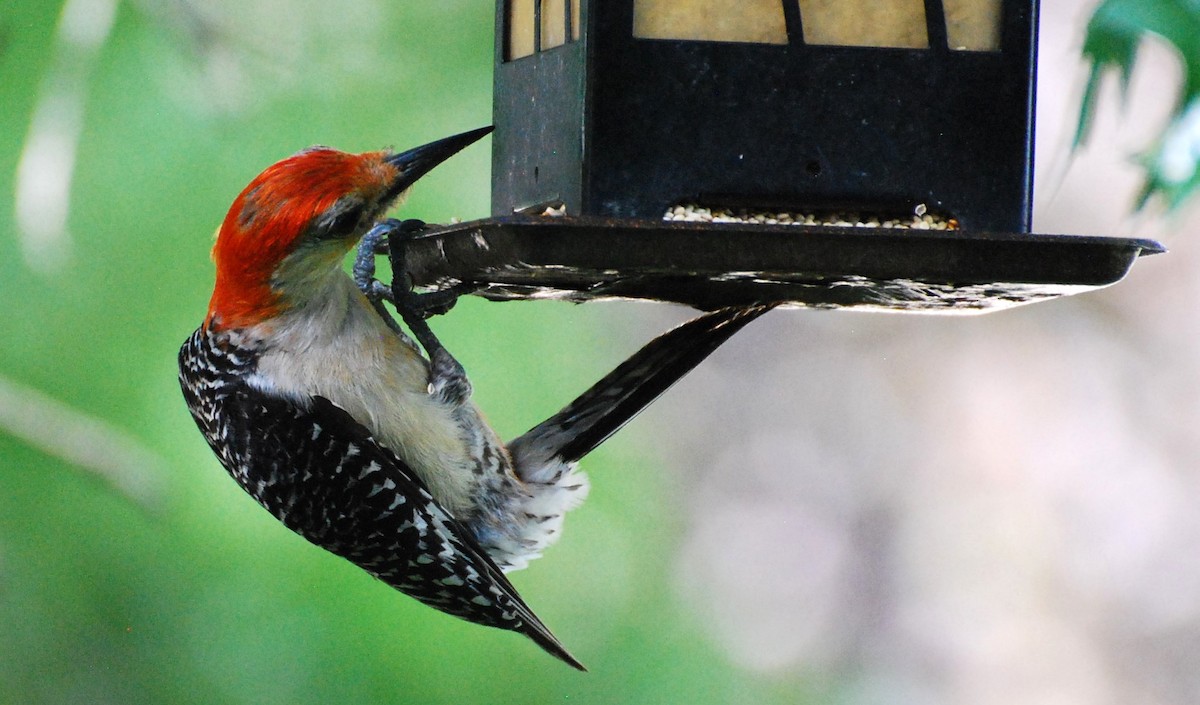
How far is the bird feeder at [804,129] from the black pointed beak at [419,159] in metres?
0.28

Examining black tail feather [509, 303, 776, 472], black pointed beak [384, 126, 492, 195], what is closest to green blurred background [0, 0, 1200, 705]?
black pointed beak [384, 126, 492, 195]

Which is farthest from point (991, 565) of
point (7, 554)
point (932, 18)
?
point (932, 18)

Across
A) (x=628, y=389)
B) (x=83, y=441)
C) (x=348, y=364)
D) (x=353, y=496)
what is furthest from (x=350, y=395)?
(x=83, y=441)

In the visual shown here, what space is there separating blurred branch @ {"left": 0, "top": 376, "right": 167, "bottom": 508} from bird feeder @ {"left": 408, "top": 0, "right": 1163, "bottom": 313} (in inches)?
84.8

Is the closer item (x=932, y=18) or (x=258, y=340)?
(x=932, y=18)

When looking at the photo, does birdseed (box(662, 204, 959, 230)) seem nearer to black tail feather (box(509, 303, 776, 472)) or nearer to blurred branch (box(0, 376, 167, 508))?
black tail feather (box(509, 303, 776, 472))

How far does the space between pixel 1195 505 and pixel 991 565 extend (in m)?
0.87

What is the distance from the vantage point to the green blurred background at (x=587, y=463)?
4.88 m

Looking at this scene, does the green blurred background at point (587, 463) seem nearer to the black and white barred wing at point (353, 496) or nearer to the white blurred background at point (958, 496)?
the white blurred background at point (958, 496)

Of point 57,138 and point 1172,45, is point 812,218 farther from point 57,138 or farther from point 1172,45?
point 57,138

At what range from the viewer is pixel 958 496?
641 centimetres

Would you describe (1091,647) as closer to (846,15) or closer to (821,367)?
(821,367)

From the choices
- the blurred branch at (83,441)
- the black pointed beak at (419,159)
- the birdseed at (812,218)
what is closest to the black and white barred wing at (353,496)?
the black pointed beak at (419,159)

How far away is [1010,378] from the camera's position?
630 cm
